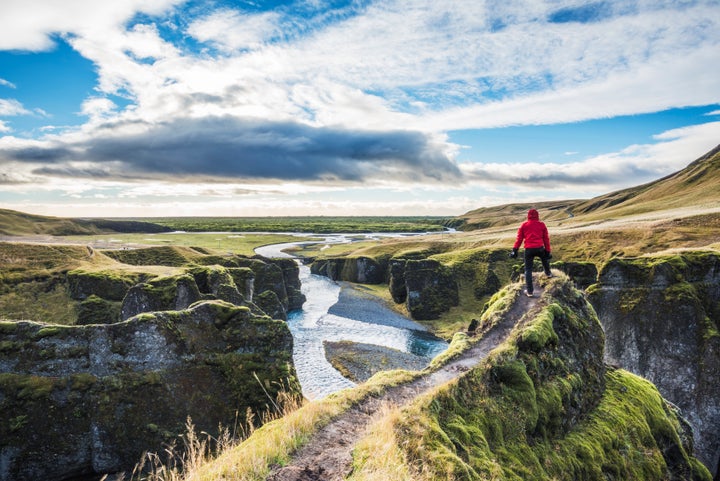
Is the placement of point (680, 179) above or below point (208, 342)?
above

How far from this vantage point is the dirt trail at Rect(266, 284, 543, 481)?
9.76 meters

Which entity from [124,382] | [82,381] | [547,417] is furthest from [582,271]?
[82,381]

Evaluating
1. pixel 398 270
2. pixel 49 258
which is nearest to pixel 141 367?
pixel 49 258

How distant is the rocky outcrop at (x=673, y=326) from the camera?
3606 cm

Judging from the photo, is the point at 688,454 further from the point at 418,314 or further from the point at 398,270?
the point at 398,270

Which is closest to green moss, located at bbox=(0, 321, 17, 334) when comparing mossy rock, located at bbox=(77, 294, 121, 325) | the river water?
the river water

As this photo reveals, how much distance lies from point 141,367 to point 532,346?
72.3 ft

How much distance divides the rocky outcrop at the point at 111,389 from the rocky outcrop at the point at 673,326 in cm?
3793

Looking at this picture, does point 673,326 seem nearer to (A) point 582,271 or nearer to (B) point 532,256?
(A) point 582,271

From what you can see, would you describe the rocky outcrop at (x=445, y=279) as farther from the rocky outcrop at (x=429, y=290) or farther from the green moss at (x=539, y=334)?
the green moss at (x=539, y=334)

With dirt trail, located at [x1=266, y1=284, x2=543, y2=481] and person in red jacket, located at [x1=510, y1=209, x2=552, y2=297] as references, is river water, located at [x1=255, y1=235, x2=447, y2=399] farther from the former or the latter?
person in red jacket, located at [x1=510, y1=209, x2=552, y2=297]

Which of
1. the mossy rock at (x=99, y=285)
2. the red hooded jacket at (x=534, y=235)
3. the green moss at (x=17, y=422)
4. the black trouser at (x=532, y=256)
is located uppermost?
the red hooded jacket at (x=534, y=235)

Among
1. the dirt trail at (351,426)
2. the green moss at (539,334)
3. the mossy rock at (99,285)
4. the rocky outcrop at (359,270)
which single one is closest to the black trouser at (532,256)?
the dirt trail at (351,426)

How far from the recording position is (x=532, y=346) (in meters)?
17.7
